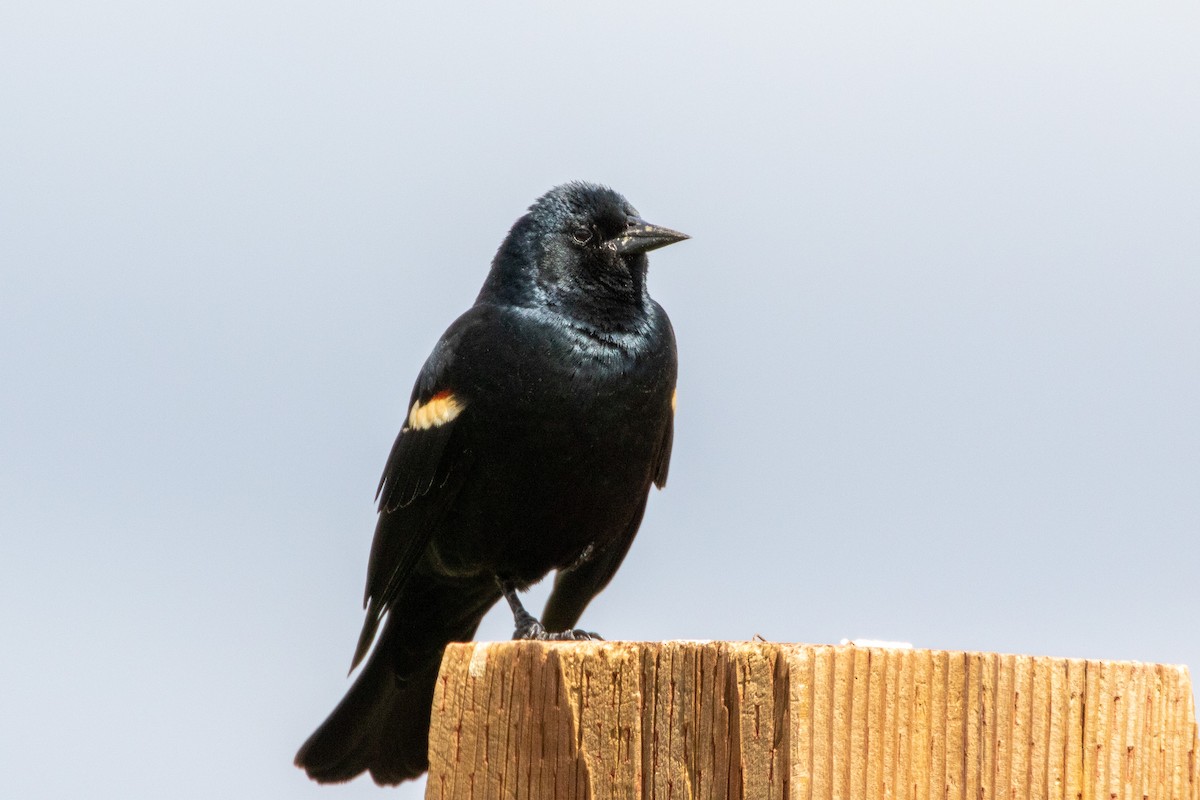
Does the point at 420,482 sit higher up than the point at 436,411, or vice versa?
the point at 436,411

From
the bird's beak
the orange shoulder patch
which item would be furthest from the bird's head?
the orange shoulder patch

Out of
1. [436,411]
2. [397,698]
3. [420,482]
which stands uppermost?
[436,411]

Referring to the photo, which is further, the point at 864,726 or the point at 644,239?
the point at 644,239

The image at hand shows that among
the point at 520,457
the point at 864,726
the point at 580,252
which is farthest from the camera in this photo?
the point at 580,252

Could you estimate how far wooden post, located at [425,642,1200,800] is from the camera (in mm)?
1991

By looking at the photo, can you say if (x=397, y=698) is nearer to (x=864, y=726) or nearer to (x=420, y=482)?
(x=420, y=482)

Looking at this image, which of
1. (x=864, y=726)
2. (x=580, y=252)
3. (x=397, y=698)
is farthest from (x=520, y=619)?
(x=864, y=726)

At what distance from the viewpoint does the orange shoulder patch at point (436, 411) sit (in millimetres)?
4758

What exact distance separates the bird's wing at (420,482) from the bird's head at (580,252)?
0.32 meters

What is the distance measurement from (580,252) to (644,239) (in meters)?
0.24

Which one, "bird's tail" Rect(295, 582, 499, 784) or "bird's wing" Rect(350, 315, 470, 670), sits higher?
"bird's wing" Rect(350, 315, 470, 670)

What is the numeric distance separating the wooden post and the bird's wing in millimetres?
2662

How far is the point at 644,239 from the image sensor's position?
5047 millimetres

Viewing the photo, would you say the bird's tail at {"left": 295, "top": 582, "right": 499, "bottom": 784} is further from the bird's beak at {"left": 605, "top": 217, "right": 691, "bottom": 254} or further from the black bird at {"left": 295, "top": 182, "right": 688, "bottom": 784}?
the bird's beak at {"left": 605, "top": 217, "right": 691, "bottom": 254}
